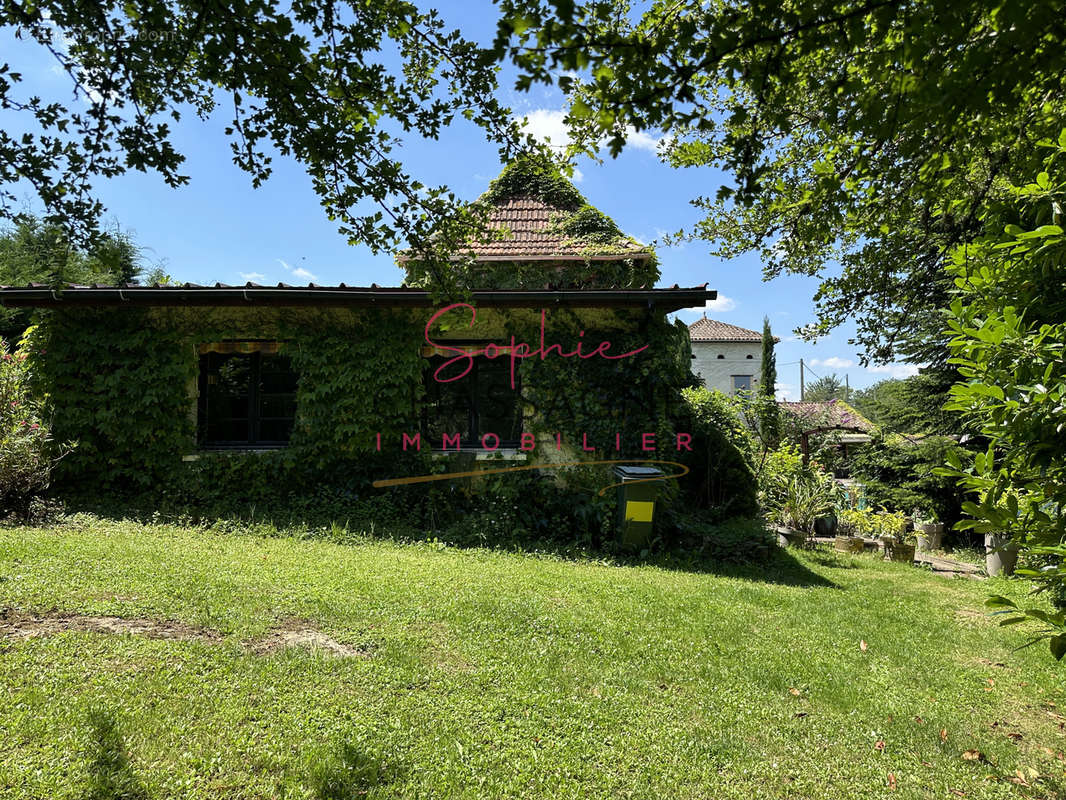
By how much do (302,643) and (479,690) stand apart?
50.9 inches

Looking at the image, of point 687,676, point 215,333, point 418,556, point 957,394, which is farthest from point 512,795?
point 215,333

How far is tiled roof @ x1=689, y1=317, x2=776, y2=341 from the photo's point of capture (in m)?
34.9

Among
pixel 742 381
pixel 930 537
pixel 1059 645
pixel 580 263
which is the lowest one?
pixel 930 537

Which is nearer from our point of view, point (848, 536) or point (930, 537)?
point (848, 536)

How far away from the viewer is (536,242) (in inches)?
465

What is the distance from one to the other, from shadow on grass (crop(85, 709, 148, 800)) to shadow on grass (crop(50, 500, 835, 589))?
4.18m

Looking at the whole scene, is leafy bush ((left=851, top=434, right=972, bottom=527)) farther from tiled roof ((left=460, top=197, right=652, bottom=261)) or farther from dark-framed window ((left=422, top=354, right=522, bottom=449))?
dark-framed window ((left=422, top=354, right=522, bottom=449))

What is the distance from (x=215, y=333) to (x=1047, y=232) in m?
9.56

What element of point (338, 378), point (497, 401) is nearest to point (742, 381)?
point (497, 401)

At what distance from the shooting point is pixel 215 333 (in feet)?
28.2

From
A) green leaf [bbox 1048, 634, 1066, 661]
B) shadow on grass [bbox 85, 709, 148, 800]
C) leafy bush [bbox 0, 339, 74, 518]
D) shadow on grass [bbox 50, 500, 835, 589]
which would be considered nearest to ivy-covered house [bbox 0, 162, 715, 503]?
leafy bush [bbox 0, 339, 74, 518]

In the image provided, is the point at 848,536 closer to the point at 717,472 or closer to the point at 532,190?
the point at 717,472

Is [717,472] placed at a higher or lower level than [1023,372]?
lower

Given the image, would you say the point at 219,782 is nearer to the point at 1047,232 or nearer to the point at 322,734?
the point at 322,734
